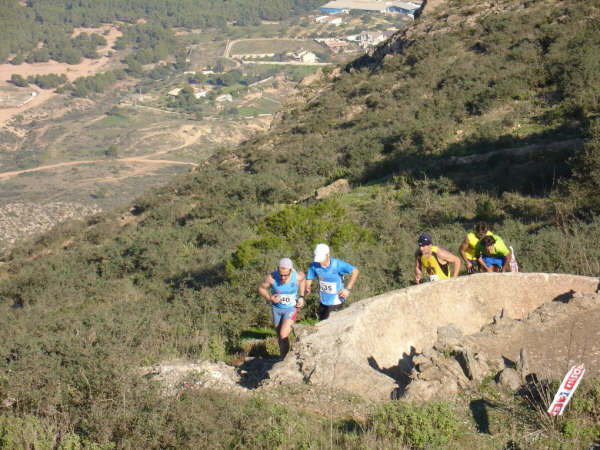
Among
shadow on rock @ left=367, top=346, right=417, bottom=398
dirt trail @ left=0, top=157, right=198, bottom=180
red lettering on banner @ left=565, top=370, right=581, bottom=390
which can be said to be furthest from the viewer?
dirt trail @ left=0, top=157, right=198, bottom=180

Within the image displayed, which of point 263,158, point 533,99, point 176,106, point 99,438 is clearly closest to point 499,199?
point 533,99

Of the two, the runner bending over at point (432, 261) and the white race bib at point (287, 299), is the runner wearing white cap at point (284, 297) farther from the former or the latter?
the runner bending over at point (432, 261)

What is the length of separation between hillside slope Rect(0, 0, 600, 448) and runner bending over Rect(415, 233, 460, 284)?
1160 mm

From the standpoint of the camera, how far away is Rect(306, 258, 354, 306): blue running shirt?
562 cm

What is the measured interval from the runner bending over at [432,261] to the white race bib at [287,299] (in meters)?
1.41

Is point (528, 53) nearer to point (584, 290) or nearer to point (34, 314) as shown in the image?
point (584, 290)

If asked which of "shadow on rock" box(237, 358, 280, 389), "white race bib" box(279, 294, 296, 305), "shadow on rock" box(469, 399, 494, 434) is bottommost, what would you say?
"shadow on rock" box(237, 358, 280, 389)

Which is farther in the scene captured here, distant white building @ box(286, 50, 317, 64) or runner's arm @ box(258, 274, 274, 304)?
distant white building @ box(286, 50, 317, 64)

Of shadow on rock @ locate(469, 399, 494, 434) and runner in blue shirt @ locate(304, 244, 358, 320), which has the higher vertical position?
runner in blue shirt @ locate(304, 244, 358, 320)

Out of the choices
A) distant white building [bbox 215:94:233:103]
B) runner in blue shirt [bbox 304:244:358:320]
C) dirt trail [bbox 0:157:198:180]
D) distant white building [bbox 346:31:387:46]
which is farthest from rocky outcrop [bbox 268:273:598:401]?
distant white building [bbox 346:31:387:46]

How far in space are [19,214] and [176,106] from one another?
55681 millimetres

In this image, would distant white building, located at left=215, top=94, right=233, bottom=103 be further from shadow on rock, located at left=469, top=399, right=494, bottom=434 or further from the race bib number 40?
shadow on rock, located at left=469, top=399, right=494, bottom=434

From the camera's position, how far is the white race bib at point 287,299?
5.34 m

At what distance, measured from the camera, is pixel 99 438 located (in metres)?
3.62
